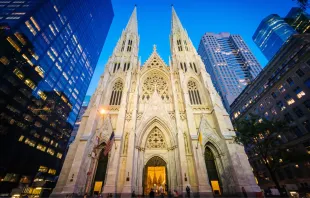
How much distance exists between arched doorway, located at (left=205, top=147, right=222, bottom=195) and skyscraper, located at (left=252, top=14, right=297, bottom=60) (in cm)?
8687

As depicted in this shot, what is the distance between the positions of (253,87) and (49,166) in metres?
59.8

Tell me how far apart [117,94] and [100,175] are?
463 inches

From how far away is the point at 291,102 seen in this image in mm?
26953

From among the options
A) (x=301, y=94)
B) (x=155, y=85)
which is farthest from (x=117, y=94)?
(x=301, y=94)

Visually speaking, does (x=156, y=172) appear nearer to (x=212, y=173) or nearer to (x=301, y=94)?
(x=212, y=173)

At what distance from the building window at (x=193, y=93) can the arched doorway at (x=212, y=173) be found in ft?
23.9

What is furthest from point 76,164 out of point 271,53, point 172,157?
point 271,53

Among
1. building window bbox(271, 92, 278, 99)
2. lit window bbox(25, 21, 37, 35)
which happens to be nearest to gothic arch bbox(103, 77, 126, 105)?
lit window bbox(25, 21, 37, 35)

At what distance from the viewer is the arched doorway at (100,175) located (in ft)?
51.9

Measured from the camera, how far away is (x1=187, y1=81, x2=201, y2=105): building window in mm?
22306

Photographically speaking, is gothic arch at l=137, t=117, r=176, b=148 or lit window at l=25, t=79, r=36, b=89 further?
lit window at l=25, t=79, r=36, b=89

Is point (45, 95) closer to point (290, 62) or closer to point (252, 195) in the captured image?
point (252, 195)

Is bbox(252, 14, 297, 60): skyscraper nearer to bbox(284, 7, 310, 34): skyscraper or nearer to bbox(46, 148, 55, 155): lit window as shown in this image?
bbox(284, 7, 310, 34): skyscraper

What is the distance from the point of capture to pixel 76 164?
14969mm
